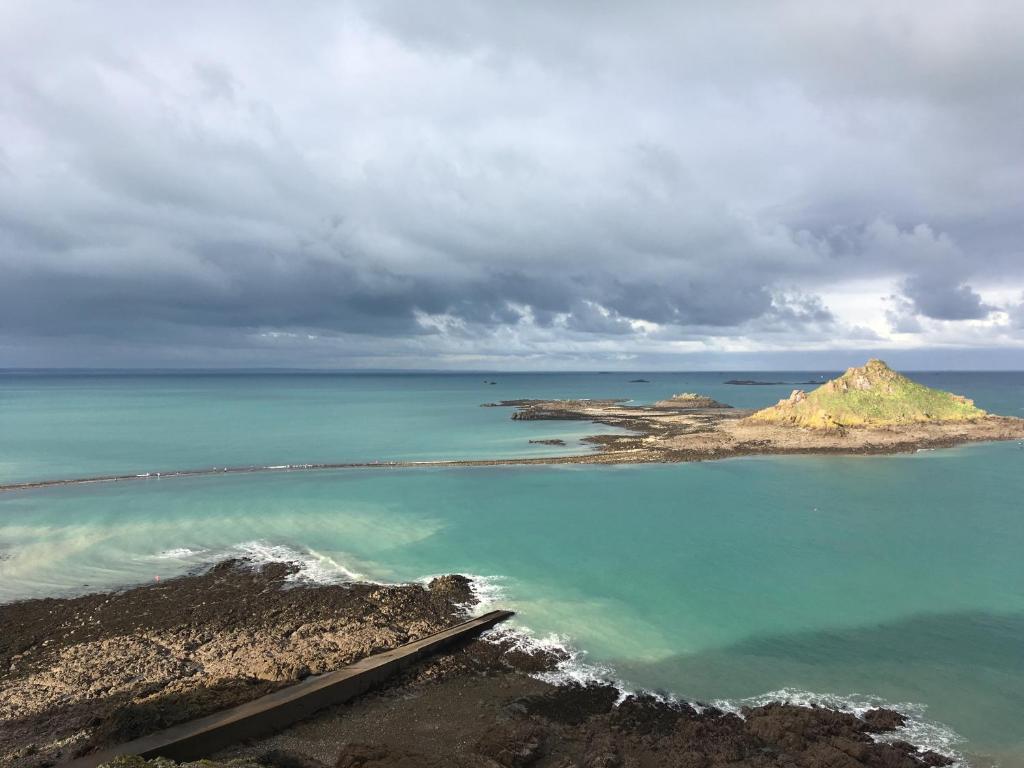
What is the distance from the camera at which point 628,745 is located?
40.6 feet

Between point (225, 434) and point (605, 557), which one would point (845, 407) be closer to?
point (605, 557)

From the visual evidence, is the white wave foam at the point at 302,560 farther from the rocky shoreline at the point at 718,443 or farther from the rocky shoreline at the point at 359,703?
the rocky shoreline at the point at 718,443

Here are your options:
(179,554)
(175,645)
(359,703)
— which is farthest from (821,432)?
(175,645)

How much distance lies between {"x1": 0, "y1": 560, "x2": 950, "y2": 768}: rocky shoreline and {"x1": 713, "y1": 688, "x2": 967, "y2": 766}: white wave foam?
0.36m

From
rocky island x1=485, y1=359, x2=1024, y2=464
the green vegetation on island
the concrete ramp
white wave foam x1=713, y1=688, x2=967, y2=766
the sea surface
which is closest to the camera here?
the concrete ramp

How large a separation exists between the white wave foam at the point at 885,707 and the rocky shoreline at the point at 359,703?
0.36 m

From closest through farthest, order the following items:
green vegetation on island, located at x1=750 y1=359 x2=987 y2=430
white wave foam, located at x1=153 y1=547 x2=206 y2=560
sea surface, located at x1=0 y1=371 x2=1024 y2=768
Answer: sea surface, located at x1=0 y1=371 x2=1024 y2=768, white wave foam, located at x1=153 y1=547 x2=206 y2=560, green vegetation on island, located at x1=750 y1=359 x2=987 y2=430

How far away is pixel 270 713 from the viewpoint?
42.9ft

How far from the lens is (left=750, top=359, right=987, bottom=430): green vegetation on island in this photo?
62906 millimetres

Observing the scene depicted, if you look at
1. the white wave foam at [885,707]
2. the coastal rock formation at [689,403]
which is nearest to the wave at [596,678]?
the white wave foam at [885,707]

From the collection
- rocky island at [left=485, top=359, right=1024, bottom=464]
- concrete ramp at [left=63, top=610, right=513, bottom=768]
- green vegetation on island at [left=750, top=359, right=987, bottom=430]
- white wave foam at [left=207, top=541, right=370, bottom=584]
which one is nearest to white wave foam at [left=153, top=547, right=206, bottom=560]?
white wave foam at [left=207, top=541, right=370, bottom=584]

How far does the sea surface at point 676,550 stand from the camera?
52.5ft

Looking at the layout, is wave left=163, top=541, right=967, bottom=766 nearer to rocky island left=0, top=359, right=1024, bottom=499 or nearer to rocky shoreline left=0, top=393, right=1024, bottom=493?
rocky shoreline left=0, top=393, right=1024, bottom=493

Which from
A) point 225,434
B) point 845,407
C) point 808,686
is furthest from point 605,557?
point 225,434
